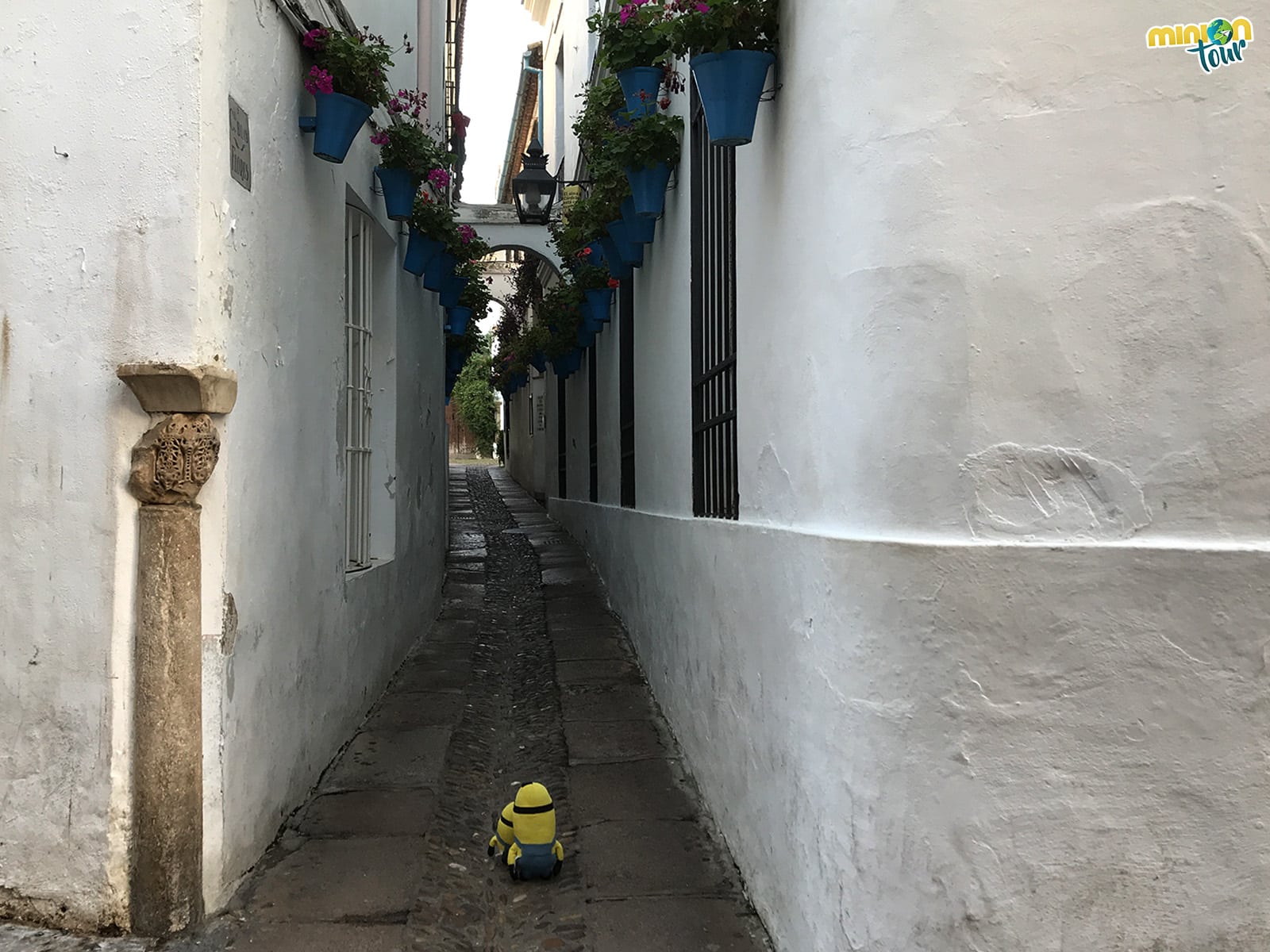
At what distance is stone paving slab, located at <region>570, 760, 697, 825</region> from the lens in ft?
15.2

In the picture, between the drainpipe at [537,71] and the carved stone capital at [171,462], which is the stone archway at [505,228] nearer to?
the drainpipe at [537,71]

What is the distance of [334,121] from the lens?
4.63 metres

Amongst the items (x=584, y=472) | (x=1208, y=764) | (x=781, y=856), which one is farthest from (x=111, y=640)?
(x=584, y=472)

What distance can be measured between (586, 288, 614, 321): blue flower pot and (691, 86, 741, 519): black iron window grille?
4146 millimetres

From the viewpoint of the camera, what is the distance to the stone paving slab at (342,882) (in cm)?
369

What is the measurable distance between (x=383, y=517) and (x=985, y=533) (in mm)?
4821

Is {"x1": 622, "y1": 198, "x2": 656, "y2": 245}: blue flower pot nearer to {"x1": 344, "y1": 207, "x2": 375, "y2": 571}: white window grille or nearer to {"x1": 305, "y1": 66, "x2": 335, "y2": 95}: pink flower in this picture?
{"x1": 344, "y1": 207, "x2": 375, "y2": 571}: white window grille

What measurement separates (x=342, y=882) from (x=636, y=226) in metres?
4.25

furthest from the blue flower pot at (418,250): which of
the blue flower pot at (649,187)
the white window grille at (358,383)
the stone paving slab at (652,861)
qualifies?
the stone paving slab at (652,861)

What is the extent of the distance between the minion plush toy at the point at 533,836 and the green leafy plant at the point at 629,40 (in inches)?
116

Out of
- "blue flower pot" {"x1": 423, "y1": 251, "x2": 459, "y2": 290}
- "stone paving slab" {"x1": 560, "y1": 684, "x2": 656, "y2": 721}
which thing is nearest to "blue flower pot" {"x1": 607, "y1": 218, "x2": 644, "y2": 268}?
"blue flower pot" {"x1": 423, "y1": 251, "x2": 459, "y2": 290}

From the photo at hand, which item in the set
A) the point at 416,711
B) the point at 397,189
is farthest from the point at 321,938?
the point at 397,189

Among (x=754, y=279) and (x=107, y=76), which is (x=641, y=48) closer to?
(x=754, y=279)

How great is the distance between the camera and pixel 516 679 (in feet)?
23.4
